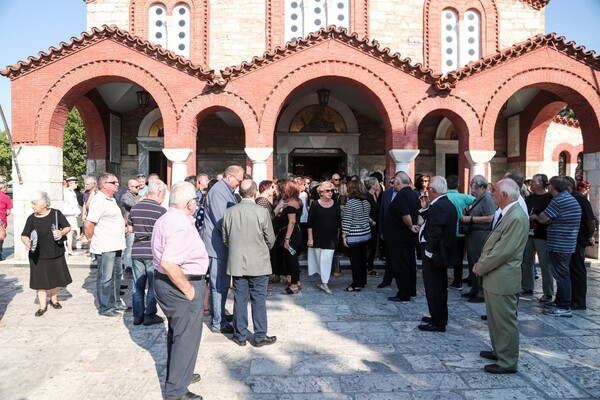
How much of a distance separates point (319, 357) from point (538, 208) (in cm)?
433

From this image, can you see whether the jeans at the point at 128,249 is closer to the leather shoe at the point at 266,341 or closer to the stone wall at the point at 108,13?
the leather shoe at the point at 266,341

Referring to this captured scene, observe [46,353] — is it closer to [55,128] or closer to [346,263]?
[346,263]

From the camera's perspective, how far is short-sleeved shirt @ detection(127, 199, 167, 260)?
5434 mm

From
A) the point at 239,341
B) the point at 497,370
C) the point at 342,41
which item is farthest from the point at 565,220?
the point at 342,41

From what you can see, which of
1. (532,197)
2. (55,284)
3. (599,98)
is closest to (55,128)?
(55,284)

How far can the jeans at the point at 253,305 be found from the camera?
4789mm

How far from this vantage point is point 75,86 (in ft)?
33.6

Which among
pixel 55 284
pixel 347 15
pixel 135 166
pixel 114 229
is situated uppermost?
pixel 347 15

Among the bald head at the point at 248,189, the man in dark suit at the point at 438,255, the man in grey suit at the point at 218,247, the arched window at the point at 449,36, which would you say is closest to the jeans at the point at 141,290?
the man in grey suit at the point at 218,247

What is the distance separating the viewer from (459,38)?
13555 mm

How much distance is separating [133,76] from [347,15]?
691 centimetres

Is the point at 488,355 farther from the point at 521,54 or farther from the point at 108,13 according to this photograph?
the point at 108,13

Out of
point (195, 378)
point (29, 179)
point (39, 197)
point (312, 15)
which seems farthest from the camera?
point (312, 15)

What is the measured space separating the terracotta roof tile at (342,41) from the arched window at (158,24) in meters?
4.65
